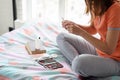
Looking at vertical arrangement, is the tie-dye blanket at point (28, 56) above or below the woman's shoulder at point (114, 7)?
below

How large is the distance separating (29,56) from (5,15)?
4.41 ft

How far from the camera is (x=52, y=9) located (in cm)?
262

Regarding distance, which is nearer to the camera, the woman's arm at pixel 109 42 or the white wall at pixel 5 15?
the woman's arm at pixel 109 42

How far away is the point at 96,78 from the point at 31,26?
1015mm

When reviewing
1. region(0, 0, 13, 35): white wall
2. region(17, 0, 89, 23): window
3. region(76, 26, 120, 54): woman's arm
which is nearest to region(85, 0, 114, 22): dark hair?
region(76, 26, 120, 54): woman's arm

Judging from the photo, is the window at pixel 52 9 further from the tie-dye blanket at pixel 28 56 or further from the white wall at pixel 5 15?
the tie-dye blanket at pixel 28 56

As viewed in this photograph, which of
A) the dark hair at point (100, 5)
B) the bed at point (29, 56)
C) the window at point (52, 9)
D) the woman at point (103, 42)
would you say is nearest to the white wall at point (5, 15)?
the window at point (52, 9)

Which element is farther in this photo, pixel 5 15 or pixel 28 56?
pixel 5 15

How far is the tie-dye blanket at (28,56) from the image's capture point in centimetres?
128

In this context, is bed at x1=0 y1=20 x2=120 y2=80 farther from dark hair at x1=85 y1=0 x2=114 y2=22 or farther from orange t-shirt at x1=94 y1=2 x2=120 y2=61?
dark hair at x1=85 y1=0 x2=114 y2=22

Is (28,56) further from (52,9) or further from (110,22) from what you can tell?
(52,9)

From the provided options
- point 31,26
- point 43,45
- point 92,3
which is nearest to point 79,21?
point 31,26

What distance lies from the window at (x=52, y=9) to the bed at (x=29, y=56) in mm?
430

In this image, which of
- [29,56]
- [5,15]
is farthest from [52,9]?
[29,56]
